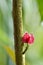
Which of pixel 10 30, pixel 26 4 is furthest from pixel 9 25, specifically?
pixel 26 4

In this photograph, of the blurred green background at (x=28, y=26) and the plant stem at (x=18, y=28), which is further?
the blurred green background at (x=28, y=26)

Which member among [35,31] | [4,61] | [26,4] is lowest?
[4,61]

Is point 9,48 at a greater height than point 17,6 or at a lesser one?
lesser

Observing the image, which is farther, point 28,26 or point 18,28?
point 28,26

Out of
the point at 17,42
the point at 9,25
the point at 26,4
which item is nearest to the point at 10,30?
the point at 9,25

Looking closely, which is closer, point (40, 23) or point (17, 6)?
point (17, 6)

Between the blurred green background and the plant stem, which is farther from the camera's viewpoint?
the blurred green background

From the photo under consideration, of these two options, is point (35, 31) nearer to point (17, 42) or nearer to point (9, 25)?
point (9, 25)

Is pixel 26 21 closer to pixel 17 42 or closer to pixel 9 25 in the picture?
pixel 9 25
